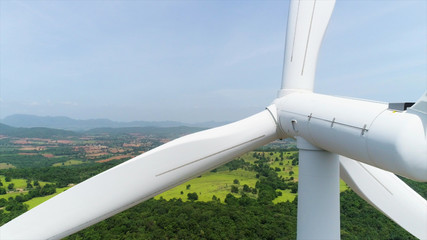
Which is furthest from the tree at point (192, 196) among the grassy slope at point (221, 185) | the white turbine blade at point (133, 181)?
the white turbine blade at point (133, 181)

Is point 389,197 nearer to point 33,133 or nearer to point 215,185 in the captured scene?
point 215,185

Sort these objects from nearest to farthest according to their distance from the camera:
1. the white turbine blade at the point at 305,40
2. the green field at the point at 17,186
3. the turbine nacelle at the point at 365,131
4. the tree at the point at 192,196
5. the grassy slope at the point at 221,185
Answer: the turbine nacelle at the point at 365,131
the white turbine blade at the point at 305,40
the tree at the point at 192,196
the grassy slope at the point at 221,185
the green field at the point at 17,186

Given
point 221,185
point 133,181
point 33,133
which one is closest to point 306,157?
point 133,181

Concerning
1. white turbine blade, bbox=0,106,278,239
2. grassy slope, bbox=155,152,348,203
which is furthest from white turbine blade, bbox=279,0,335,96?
grassy slope, bbox=155,152,348,203

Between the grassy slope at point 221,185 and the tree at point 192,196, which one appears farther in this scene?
the grassy slope at point 221,185

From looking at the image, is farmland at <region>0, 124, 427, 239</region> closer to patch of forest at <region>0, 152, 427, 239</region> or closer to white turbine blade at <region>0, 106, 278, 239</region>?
patch of forest at <region>0, 152, 427, 239</region>

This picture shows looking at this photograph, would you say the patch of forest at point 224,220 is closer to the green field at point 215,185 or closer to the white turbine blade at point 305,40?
the green field at point 215,185
